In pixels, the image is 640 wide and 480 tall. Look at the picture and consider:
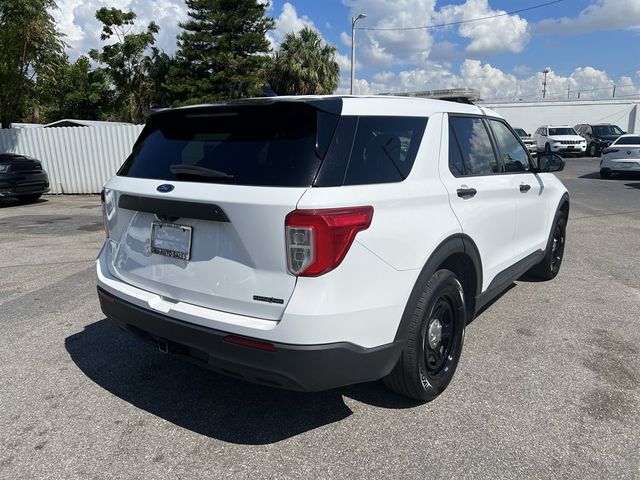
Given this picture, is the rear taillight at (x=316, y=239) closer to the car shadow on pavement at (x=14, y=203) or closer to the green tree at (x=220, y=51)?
the car shadow on pavement at (x=14, y=203)

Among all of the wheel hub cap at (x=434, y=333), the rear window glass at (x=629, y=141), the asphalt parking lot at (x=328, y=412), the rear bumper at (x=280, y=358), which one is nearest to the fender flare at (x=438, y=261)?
the rear bumper at (x=280, y=358)

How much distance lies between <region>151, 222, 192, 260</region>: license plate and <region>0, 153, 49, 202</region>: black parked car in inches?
482

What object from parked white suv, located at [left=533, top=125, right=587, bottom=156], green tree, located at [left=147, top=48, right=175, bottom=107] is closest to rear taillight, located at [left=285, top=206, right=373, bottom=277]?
parked white suv, located at [left=533, top=125, right=587, bottom=156]

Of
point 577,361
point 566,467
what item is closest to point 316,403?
point 566,467

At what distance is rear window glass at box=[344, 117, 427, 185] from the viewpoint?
2496mm

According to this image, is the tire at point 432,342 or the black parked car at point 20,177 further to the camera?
the black parked car at point 20,177

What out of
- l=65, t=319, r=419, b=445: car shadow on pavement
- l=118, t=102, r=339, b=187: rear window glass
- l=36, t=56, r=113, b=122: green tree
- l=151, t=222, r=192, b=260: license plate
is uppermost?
l=36, t=56, r=113, b=122: green tree

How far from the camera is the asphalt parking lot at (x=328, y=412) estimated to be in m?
2.52

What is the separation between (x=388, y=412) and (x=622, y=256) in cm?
540

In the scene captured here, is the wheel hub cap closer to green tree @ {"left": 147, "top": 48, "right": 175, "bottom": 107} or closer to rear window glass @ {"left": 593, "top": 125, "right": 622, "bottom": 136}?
rear window glass @ {"left": 593, "top": 125, "right": 622, "bottom": 136}

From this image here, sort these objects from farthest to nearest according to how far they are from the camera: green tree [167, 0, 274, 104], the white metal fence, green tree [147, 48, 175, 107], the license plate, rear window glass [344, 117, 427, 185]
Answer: green tree [147, 48, 175, 107] → green tree [167, 0, 274, 104] → the white metal fence → the license plate → rear window glass [344, 117, 427, 185]

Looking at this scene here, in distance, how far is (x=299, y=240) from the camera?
226cm

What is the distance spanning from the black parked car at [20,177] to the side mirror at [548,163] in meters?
12.9

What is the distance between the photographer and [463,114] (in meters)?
3.56
